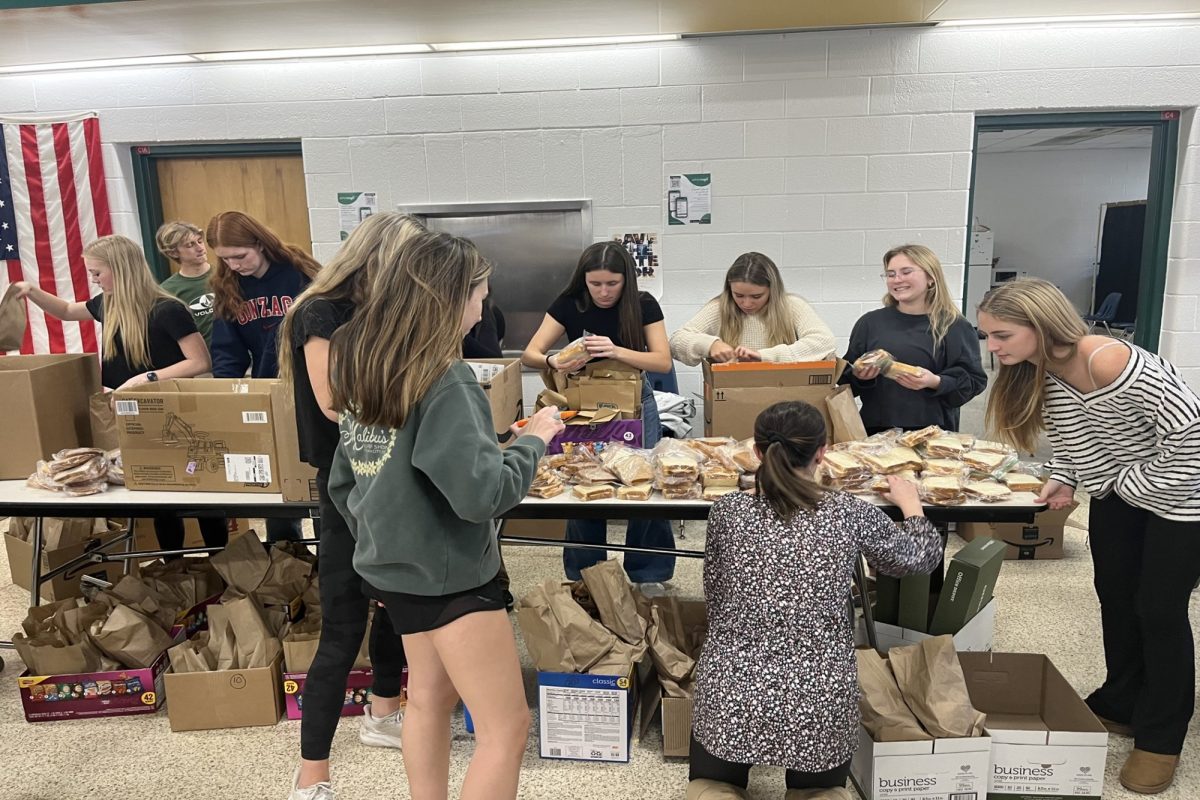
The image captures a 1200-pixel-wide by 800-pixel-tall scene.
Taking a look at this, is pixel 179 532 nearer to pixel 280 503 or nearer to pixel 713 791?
pixel 280 503

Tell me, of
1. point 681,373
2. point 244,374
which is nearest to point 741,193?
point 681,373

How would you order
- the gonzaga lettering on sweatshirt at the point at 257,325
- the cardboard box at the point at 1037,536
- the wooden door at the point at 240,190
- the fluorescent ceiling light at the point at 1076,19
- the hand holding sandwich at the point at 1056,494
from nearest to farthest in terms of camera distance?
the hand holding sandwich at the point at 1056,494
the gonzaga lettering on sweatshirt at the point at 257,325
the cardboard box at the point at 1037,536
the fluorescent ceiling light at the point at 1076,19
the wooden door at the point at 240,190

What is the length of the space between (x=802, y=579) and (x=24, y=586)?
3.43 meters

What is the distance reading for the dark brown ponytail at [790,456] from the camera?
175cm

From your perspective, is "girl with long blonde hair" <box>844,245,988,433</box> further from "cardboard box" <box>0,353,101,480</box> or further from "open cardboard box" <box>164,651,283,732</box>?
"cardboard box" <box>0,353,101,480</box>

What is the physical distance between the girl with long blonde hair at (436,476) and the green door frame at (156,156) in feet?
11.8

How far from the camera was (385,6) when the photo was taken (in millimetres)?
3383

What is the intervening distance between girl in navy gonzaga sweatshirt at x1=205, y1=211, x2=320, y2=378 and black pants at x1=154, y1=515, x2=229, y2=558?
0.76 meters

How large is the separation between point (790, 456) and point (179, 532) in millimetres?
2728

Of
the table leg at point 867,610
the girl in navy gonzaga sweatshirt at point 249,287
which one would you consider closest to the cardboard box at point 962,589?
the table leg at point 867,610

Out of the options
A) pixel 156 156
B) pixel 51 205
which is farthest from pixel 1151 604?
pixel 51 205

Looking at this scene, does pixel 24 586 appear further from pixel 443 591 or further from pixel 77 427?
pixel 443 591

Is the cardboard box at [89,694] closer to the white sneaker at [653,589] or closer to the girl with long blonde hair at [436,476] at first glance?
the girl with long blonde hair at [436,476]

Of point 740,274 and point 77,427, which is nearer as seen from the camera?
Result: point 77,427
